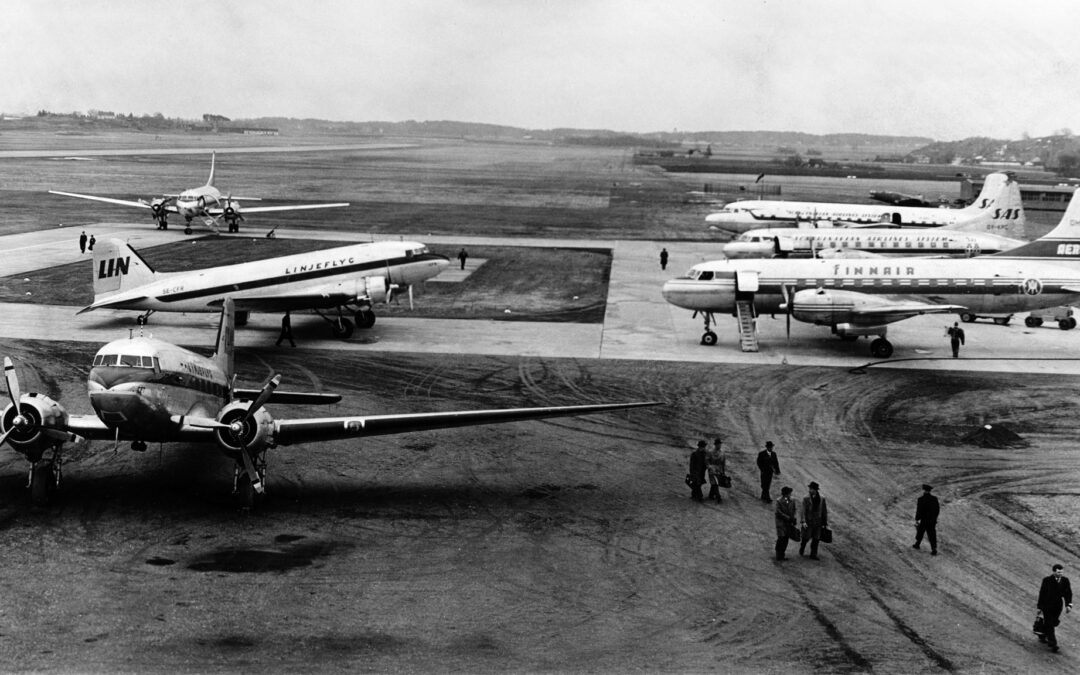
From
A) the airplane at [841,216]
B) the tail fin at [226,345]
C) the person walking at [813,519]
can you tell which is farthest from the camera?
the airplane at [841,216]

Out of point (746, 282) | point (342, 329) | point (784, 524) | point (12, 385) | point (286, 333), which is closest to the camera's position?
point (784, 524)

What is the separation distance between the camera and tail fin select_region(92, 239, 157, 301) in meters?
41.8

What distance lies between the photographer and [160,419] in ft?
71.3

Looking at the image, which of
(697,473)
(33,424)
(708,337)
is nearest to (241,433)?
(33,424)

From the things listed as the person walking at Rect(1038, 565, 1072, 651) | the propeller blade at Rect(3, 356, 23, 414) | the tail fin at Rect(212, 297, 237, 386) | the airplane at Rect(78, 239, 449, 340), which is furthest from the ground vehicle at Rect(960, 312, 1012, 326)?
the propeller blade at Rect(3, 356, 23, 414)

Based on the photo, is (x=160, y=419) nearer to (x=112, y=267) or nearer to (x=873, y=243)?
(x=112, y=267)

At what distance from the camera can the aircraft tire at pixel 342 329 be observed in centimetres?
4394

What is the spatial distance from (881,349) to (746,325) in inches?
236

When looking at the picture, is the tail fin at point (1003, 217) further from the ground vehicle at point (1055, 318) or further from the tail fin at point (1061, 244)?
the tail fin at point (1061, 244)

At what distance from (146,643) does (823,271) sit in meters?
35.7

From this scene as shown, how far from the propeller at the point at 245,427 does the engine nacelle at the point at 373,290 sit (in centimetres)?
2160

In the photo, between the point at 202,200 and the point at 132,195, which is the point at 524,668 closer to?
the point at 202,200

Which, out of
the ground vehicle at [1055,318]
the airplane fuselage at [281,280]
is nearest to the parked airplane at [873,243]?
the ground vehicle at [1055,318]

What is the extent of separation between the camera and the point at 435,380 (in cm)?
3672
